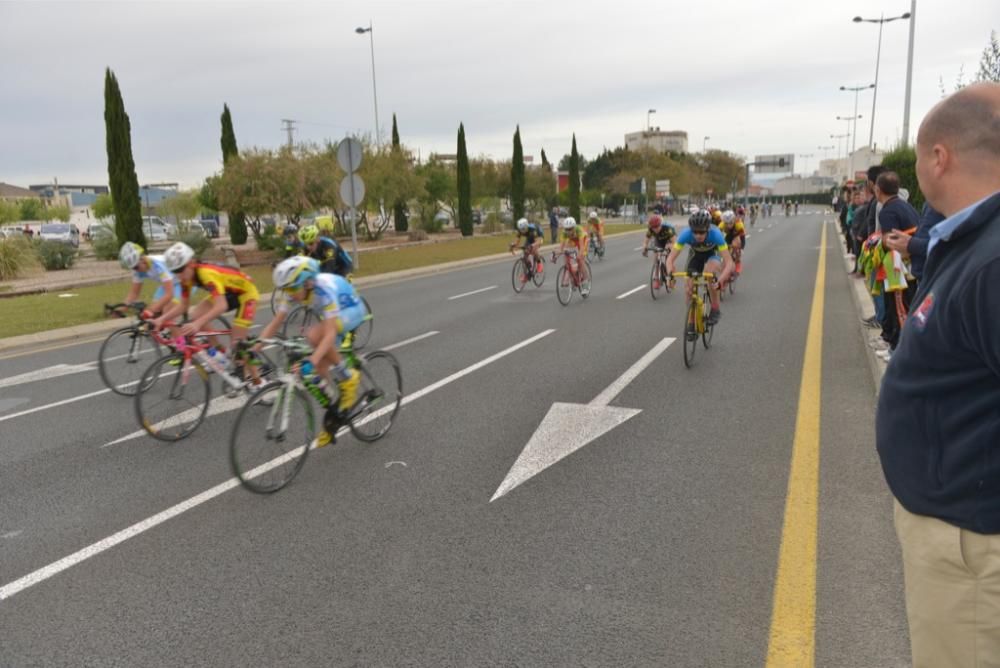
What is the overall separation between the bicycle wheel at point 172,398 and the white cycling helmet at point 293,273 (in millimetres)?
1997

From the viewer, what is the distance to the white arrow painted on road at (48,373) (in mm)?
8599

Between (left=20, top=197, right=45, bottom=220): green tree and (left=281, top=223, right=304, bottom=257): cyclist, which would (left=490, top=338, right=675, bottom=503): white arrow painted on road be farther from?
(left=20, top=197, right=45, bottom=220): green tree

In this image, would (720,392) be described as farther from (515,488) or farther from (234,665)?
(234,665)

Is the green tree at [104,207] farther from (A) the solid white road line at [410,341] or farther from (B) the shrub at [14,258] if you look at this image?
(A) the solid white road line at [410,341]

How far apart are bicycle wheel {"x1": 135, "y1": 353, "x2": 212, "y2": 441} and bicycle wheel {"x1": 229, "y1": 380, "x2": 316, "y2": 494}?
59.6 inches

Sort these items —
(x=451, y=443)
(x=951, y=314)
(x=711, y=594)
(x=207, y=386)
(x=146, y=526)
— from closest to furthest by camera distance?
(x=951, y=314)
(x=711, y=594)
(x=146, y=526)
(x=451, y=443)
(x=207, y=386)

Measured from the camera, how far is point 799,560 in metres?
3.68

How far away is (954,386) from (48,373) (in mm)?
10115

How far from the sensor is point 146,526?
14.4 ft

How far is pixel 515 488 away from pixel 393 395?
7.93 feet

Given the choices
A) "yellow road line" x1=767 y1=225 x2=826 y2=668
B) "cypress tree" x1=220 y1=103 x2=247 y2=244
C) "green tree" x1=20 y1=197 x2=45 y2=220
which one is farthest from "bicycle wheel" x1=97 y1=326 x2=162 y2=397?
"green tree" x1=20 y1=197 x2=45 y2=220

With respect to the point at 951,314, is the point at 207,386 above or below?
below

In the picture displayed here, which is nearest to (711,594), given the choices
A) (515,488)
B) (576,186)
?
(515,488)

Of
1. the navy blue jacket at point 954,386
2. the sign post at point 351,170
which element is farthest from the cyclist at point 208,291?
the sign post at point 351,170
